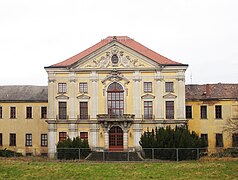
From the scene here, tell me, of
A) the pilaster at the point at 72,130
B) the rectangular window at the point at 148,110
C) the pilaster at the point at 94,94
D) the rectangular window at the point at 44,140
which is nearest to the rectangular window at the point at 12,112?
the rectangular window at the point at 44,140

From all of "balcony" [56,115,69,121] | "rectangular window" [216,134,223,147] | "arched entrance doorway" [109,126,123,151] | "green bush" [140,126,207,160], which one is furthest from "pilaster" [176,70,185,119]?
"balcony" [56,115,69,121]

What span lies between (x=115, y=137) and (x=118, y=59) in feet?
27.9

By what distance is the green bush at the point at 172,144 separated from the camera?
36.2 metres

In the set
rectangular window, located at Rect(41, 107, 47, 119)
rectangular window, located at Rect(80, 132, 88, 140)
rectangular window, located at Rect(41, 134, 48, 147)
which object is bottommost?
rectangular window, located at Rect(41, 134, 48, 147)

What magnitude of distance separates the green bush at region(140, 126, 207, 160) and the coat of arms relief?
913 cm

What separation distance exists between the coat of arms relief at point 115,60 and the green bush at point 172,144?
30.0 ft

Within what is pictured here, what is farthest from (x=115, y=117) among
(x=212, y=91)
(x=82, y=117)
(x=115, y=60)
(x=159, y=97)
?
(x=212, y=91)

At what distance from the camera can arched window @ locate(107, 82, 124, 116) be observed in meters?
45.5

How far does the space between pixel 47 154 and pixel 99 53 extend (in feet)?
42.7

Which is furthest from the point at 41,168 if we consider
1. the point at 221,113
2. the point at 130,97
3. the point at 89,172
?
the point at 221,113

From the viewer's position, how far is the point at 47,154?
47.3 metres

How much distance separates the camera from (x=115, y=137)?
148 ft

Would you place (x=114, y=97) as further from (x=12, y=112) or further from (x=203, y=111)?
(x=12, y=112)

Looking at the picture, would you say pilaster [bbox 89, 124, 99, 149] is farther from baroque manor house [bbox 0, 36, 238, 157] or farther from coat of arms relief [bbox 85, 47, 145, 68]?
coat of arms relief [bbox 85, 47, 145, 68]
